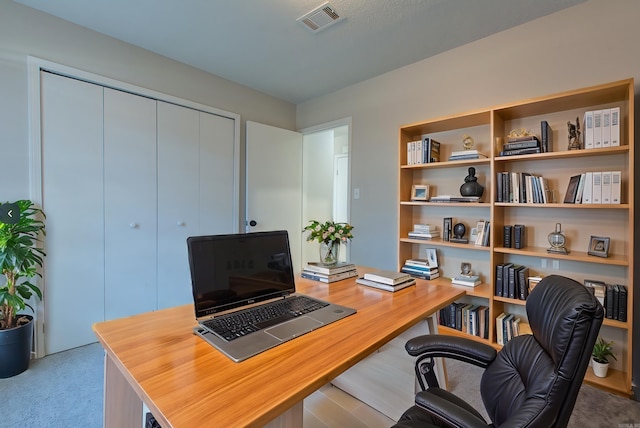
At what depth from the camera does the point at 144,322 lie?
1159mm

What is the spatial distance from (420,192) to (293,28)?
1821 millimetres

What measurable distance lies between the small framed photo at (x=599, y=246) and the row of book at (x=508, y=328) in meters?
0.71

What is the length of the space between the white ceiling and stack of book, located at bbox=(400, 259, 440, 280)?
6.45 ft

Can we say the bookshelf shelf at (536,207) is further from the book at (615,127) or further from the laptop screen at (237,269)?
the laptop screen at (237,269)

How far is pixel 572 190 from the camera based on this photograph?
205 centimetres

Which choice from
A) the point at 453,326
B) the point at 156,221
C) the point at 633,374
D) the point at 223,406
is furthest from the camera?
the point at 156,221

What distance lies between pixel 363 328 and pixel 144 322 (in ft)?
2.80

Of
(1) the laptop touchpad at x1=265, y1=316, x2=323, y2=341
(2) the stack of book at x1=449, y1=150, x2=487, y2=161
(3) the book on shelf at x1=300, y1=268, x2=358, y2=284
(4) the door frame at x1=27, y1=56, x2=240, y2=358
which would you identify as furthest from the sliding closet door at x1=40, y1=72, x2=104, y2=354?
(2) the stack of book at x1=449, y1=150, x2=487, y2=161

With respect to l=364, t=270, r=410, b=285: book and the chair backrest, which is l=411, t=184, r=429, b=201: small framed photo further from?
the chair backrest

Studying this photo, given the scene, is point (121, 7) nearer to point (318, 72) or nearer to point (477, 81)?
point (318, 72)

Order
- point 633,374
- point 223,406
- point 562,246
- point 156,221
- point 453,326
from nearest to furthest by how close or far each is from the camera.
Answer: point 223,406, point 633,374, point 562,246, point 453,326, point 156,221

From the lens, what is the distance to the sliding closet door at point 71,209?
233 centimetres

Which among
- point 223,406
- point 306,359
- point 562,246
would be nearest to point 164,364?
point 223,406

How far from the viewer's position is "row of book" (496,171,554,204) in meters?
2.18
